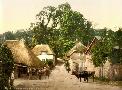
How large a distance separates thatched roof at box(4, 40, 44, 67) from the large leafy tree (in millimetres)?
34943

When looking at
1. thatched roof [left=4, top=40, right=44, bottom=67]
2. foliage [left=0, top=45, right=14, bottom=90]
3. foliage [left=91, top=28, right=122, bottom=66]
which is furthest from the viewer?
thatched roof [left=4, top=40, right=44, bottom=67]

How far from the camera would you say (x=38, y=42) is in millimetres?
85875

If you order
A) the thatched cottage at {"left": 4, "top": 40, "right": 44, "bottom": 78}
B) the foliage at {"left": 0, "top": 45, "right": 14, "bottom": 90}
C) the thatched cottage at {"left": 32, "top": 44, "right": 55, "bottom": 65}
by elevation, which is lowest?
the foliage at {"left": 0, "top": 45, "right": 14, "bottom": 90}

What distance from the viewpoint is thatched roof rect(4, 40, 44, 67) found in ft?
139

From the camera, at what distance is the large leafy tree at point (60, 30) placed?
8250cm

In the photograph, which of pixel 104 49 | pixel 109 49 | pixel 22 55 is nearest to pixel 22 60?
pixel 22 55

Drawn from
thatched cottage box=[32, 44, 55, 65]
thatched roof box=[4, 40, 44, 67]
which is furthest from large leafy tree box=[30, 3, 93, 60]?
thatched roof box=[4, 40, 44, 67]

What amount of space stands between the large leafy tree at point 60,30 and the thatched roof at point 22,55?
34943 mm

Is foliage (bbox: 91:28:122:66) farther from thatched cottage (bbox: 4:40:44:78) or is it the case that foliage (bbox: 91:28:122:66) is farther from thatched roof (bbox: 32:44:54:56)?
thatched roof (bbox: 32:44:54:56)

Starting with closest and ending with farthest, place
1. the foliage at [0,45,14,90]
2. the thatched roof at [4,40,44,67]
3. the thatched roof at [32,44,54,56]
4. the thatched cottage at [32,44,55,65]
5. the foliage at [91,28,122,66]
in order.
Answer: the foliage at [0,45,14,90], the foliage at [91,28,122,66], the thatched roof at [4,40,44,67], the thatched roof at [32,44,54,56], the thatched cottage at [32,44,55,65]

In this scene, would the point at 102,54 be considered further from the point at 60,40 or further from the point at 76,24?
the point at 76,24

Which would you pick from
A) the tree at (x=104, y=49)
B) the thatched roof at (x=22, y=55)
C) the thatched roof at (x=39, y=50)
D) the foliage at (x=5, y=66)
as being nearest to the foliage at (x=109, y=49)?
the tree at (x=104, y=49)

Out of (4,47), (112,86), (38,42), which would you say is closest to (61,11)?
(38,42)

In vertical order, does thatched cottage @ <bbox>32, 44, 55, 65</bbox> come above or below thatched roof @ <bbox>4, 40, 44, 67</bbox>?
above
